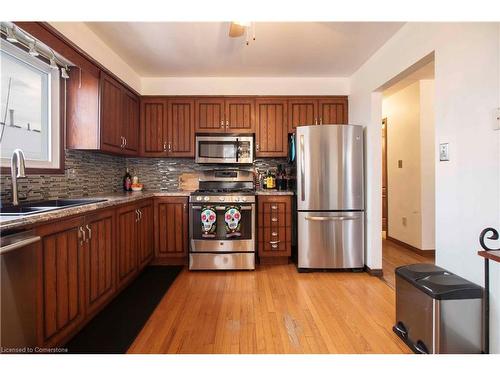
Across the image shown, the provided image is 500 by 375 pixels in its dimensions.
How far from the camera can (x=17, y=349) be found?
1171 mm

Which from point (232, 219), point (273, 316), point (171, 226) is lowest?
point (273, 316)

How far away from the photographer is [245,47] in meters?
2.61

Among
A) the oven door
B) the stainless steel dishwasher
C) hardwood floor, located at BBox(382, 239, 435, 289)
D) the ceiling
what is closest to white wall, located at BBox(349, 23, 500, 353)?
the ceiling

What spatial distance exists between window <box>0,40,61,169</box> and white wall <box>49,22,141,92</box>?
34 cm

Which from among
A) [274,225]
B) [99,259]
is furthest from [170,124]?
[99,259]

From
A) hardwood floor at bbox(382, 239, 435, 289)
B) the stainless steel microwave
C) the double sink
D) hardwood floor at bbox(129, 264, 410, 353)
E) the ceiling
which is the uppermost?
the ceiling

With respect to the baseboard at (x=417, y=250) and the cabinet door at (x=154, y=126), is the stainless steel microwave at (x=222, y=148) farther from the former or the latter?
the baseboard at (x=417, y=250)

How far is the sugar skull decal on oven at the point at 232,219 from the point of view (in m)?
2.93

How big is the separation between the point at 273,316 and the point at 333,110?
2.67m

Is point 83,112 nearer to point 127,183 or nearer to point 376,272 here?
point 127,183

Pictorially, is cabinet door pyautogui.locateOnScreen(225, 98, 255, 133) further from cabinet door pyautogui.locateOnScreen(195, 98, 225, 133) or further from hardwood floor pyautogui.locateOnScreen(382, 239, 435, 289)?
hardwood floor pyautogui.locateOnScreen(382, 239, 435, 289)

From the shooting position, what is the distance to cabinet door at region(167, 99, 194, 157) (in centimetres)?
339
